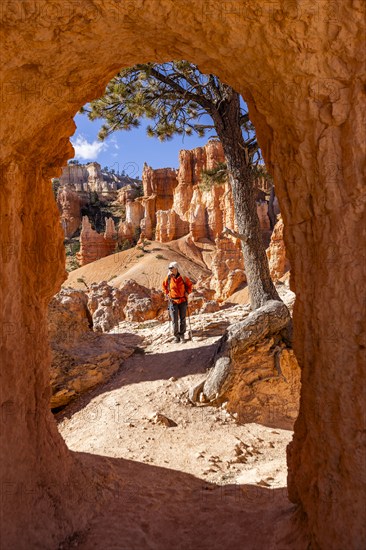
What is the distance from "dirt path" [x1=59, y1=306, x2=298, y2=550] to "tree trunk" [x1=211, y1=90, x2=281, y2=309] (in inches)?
59.1

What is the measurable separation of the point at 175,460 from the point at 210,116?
6794 millimetres

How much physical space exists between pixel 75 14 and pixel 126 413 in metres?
4.94

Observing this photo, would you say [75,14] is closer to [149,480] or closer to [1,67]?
[1,67]

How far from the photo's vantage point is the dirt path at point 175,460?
3.08 meters

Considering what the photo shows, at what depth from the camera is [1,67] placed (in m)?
2.55

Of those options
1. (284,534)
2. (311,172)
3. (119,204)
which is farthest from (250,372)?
Result: (119,204)

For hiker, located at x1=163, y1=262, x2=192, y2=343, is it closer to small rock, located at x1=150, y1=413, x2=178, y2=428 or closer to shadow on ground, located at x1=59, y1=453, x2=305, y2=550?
small rock, located at x1=150, y1=413, x2=178, y2=428

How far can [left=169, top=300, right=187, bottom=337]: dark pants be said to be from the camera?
783cm

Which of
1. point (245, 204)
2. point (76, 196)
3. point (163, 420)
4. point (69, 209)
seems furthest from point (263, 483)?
point (76, 196)

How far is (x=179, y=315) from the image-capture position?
8.05 metres

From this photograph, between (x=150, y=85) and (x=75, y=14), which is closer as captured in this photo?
(x=75, y=14)

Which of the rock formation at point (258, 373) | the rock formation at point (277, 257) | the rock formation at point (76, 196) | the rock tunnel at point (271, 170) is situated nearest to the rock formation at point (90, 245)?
the rock formation at point (76, 196)

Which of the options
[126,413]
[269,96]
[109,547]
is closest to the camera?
[269,96]

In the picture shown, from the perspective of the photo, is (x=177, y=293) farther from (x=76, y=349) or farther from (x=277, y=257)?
(x=277, y=257)
